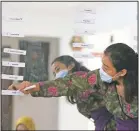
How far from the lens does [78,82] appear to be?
92 cm

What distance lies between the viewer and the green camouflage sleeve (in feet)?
3.01

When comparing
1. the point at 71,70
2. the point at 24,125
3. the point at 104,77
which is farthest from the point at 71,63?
the point at 24,125

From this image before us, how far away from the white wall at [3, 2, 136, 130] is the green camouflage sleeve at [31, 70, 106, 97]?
177 millimetres

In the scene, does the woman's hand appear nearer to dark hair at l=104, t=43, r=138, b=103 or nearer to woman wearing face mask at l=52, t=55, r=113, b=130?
woman wearing face mask at l=52, t=55, r=113, b=130

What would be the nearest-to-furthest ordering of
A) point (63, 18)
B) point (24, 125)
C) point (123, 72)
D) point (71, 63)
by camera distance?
point (123, 72) → point (71, 63) → point (63, 18) → point (24, 125)

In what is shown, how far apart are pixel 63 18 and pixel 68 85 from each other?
34cm

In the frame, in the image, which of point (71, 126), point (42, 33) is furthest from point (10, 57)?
point (71, 126)

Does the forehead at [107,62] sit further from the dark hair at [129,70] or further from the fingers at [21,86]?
the fingers at [21,86]

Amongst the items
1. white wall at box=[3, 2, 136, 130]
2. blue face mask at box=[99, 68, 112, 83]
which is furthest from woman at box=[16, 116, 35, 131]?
blue face mask at box=[99, 68, 112, 83]

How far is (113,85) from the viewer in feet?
3.01

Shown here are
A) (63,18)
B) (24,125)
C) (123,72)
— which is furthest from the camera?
(24,125)

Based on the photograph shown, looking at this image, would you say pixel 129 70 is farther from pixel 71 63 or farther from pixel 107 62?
pixel 71 63

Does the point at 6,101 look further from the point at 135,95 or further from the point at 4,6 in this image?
the point at 135,95

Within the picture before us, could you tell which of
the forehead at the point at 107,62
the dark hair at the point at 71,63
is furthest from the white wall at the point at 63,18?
the forehead at the point at 107,62
